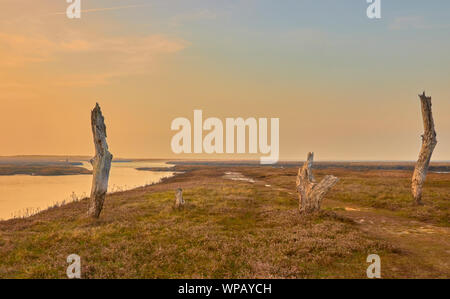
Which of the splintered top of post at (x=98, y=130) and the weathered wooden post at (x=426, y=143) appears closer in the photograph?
the splintered top of post at (x=98, y=130)

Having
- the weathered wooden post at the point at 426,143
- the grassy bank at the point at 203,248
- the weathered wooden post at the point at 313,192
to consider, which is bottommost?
the grassy bank at the point at 203,248

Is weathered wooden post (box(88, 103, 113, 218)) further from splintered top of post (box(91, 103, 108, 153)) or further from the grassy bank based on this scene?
the grassy bank

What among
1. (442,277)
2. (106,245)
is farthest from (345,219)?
(106,245)

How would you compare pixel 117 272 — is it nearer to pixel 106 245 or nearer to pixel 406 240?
pixel 106 245

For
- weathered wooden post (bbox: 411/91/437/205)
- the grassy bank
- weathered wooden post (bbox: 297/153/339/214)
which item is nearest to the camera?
the grassy bank

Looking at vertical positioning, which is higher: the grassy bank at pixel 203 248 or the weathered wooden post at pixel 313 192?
the weathered wooden post at pixel 313 192

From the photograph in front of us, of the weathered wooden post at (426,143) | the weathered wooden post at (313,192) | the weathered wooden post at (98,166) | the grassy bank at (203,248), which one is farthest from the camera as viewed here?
the weathered wooden post at (426,143)

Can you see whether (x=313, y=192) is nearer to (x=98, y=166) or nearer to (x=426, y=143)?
(x=426, y=143)

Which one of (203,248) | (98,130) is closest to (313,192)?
(203,248)

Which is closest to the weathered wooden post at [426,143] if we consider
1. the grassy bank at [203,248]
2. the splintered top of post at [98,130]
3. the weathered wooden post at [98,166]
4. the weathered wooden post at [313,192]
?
the weathered wooden post at [313,192]

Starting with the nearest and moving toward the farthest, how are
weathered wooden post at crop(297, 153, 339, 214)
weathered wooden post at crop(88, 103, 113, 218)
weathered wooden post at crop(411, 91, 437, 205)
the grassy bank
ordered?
the grassy bank → weathered wooden post at crop(88, 103, 113, 218) → weathered wooden post at crop(297, 153, 339, 214) → weathered wooden post at crop(411, 91, 437, 205)

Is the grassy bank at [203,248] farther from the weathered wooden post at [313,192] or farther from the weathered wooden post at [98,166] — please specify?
the weathered wooden post at [98,166]

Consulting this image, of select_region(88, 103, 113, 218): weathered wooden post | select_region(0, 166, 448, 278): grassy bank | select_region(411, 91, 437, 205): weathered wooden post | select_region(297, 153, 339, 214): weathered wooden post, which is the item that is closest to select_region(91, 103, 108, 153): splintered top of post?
select_region(88, 103, 113, 218): weathered wooden post

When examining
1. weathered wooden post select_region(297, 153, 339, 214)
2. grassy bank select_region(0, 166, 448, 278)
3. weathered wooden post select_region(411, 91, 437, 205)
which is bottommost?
grassy bank select_region(0, 166, 448, 278)
